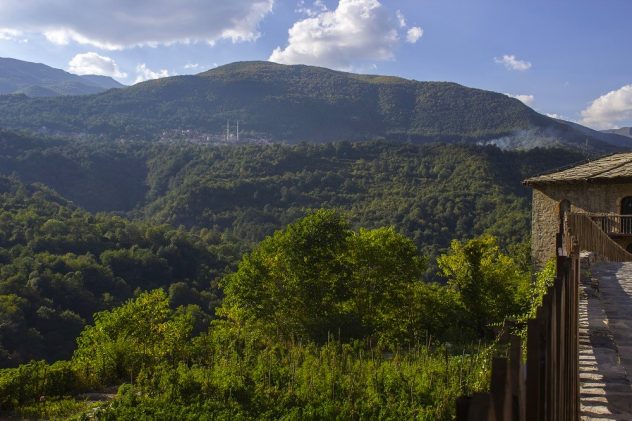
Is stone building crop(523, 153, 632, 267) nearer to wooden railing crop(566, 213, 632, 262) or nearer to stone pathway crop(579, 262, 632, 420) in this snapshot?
wooden railing crop(566, 213, 632, 262)

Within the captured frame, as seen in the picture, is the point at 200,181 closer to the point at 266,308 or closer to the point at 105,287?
the point at 105,287

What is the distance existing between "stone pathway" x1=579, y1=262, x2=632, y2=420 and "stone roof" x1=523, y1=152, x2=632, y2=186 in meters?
12.2

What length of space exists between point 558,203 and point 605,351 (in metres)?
17.2

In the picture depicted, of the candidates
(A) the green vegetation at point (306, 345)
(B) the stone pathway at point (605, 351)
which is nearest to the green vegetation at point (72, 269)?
(A) the green vegetation at point (306, 345)

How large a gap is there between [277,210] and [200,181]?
63.2ft

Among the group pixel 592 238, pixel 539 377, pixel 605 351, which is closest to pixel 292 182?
pixel 592 238

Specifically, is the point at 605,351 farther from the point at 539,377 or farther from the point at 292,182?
the point at 292,182

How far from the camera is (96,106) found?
585 ft

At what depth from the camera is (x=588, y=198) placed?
1934 cm

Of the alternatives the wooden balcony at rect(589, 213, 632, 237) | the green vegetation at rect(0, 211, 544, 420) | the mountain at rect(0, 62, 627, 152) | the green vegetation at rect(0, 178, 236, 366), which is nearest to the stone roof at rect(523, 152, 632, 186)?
the wooden balcony at rect(589, 213, 632, 237)

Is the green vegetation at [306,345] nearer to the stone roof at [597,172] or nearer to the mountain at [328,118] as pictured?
the stone roof at [597,172]

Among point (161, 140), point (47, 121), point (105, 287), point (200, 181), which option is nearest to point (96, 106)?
point (47, 121)

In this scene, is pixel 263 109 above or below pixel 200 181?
above

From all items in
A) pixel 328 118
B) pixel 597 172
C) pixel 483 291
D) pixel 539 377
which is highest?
pixel 328 118
